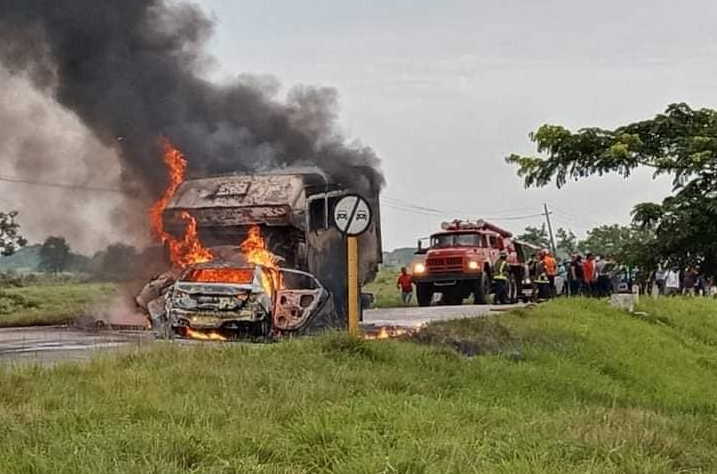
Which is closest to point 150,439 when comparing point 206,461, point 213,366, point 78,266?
point 206,461

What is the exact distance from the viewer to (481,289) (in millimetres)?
26125

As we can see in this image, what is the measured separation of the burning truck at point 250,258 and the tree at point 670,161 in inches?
215

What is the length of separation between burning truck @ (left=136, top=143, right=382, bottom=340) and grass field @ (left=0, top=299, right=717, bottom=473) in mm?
2744

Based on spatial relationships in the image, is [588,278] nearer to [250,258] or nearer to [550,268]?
[550,268]

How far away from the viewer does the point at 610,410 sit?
8375 mm

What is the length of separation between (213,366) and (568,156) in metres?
4.69

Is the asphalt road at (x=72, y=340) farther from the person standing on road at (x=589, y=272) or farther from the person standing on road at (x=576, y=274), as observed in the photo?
the person standing on road at (x=576, y=274)

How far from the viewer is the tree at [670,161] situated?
9.48 metres

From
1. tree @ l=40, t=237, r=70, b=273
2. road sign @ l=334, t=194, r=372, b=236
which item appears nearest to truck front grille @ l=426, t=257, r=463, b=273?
tree @ l=40, t=237, r=70, b=273

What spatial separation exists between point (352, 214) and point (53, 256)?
2281 cm

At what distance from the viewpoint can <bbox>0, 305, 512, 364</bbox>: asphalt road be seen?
1153cm

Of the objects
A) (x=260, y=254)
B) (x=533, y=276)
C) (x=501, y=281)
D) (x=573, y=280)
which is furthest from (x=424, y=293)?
(x=260, y=254)

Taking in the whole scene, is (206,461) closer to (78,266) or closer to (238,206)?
(238,206)

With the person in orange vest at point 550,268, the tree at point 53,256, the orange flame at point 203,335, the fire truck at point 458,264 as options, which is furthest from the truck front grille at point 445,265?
the orange flame at point 203,335
